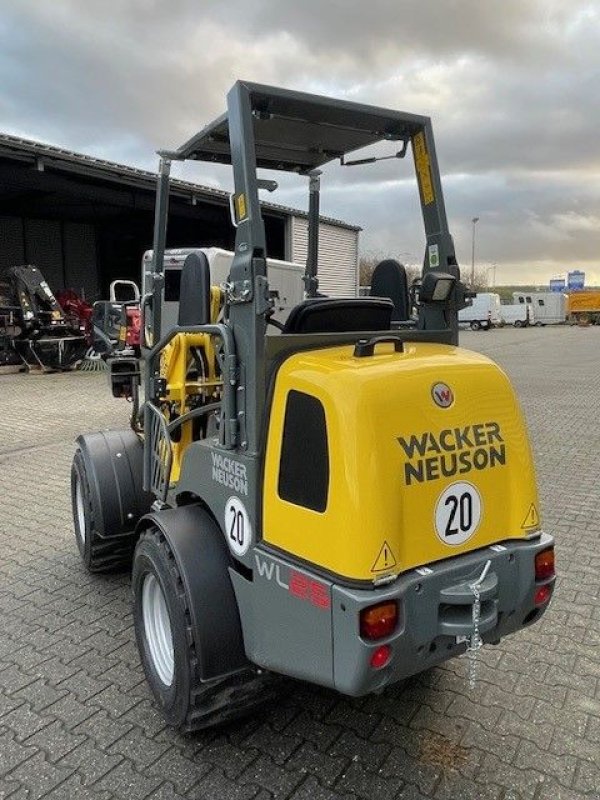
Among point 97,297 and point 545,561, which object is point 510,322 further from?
point 545,561

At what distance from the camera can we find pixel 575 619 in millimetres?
3639

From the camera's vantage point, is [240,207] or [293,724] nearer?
[240,207]

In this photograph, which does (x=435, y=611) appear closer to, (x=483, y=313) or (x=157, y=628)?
(x=157, y=628)

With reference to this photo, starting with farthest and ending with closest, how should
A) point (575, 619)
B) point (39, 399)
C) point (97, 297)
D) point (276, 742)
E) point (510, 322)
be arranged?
point (510, 322) → point (97, 297) → point (39, 399) → point (575, 619) → point (276, 742)

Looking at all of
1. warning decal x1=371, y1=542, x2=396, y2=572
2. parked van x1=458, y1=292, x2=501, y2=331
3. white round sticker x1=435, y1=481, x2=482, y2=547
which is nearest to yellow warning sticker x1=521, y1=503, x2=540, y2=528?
white round sticker x1=435, y1=481, x2=482, y2=547

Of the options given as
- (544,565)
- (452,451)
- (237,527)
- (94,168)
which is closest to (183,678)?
(237,527)

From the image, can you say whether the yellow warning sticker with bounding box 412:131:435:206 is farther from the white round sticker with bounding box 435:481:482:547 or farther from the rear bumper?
the rear bumper

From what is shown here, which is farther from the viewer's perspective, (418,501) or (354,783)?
(354,783)

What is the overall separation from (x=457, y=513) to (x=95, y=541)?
2558 millimetres

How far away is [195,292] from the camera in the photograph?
2.87 meters

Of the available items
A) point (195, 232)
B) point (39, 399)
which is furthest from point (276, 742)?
point (195, 232)

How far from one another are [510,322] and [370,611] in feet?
152

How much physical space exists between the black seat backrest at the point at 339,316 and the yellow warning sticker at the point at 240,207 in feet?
1.43

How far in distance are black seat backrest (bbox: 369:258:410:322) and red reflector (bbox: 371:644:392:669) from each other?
1834 mm
